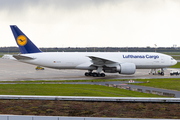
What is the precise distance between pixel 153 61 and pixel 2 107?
30.8m

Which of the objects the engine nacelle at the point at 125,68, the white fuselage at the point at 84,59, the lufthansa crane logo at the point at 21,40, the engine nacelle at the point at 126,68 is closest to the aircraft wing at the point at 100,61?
the white fuselage at the point at 84,59

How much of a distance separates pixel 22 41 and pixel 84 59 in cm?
1046

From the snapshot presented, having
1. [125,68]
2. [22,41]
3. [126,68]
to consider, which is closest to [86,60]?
[125,68]

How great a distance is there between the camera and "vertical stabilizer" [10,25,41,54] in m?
39.6

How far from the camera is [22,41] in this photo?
3981 cm

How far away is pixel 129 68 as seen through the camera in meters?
38.2

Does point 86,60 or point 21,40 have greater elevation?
point 21,40

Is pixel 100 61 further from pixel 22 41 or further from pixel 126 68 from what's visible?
pixel 22 41

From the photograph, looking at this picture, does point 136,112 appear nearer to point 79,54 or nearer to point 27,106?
point 27,106

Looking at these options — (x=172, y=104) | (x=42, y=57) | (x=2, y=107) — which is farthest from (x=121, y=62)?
(x=2, y=107)

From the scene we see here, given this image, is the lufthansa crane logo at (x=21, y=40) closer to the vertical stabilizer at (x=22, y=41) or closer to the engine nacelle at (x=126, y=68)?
the vertical stabilizer at (x=22, y=41)

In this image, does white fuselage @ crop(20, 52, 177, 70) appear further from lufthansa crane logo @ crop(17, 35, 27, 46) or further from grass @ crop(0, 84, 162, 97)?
grass @ crop(0, 84, 162, 97)

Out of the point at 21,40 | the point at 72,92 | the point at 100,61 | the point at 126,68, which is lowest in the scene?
the point at 72,92

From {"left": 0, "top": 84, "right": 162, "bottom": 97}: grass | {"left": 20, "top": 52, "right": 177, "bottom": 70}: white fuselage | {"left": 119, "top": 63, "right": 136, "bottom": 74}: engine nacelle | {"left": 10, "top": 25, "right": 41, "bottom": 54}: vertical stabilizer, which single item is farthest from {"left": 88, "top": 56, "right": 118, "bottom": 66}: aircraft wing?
{"left": 0, "top": 84, "right": 162, "bottom": 97}: grass
